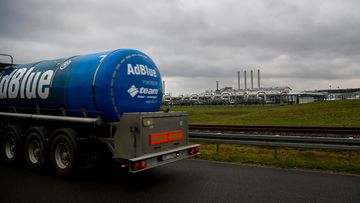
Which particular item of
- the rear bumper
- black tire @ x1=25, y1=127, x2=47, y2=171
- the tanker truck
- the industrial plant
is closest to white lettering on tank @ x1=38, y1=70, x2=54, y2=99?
the tanker truck

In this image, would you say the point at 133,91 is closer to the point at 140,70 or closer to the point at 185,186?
the point at 140,70

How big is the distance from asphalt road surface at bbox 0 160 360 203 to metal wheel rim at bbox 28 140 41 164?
34 centimetres

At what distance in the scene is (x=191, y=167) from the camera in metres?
8.06

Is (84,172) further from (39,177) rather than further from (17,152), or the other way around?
(17,152)

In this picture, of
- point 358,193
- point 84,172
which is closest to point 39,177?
point 84,172

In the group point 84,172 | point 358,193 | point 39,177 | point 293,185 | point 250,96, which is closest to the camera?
point 358,193

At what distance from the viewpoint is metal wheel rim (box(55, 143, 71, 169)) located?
281 inches

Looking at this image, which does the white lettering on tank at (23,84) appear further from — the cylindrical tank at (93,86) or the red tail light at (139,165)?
the red tail light at (139,165)

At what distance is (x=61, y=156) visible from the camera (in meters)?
7.26

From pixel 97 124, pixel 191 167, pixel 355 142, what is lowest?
pixel 191 167

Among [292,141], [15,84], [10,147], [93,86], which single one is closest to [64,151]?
[93,86]

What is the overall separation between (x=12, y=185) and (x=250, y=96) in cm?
9914

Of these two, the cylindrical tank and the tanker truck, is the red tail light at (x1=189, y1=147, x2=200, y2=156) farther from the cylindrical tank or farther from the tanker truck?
the cylindrical tank

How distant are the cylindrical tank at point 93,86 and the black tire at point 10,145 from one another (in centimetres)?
68
